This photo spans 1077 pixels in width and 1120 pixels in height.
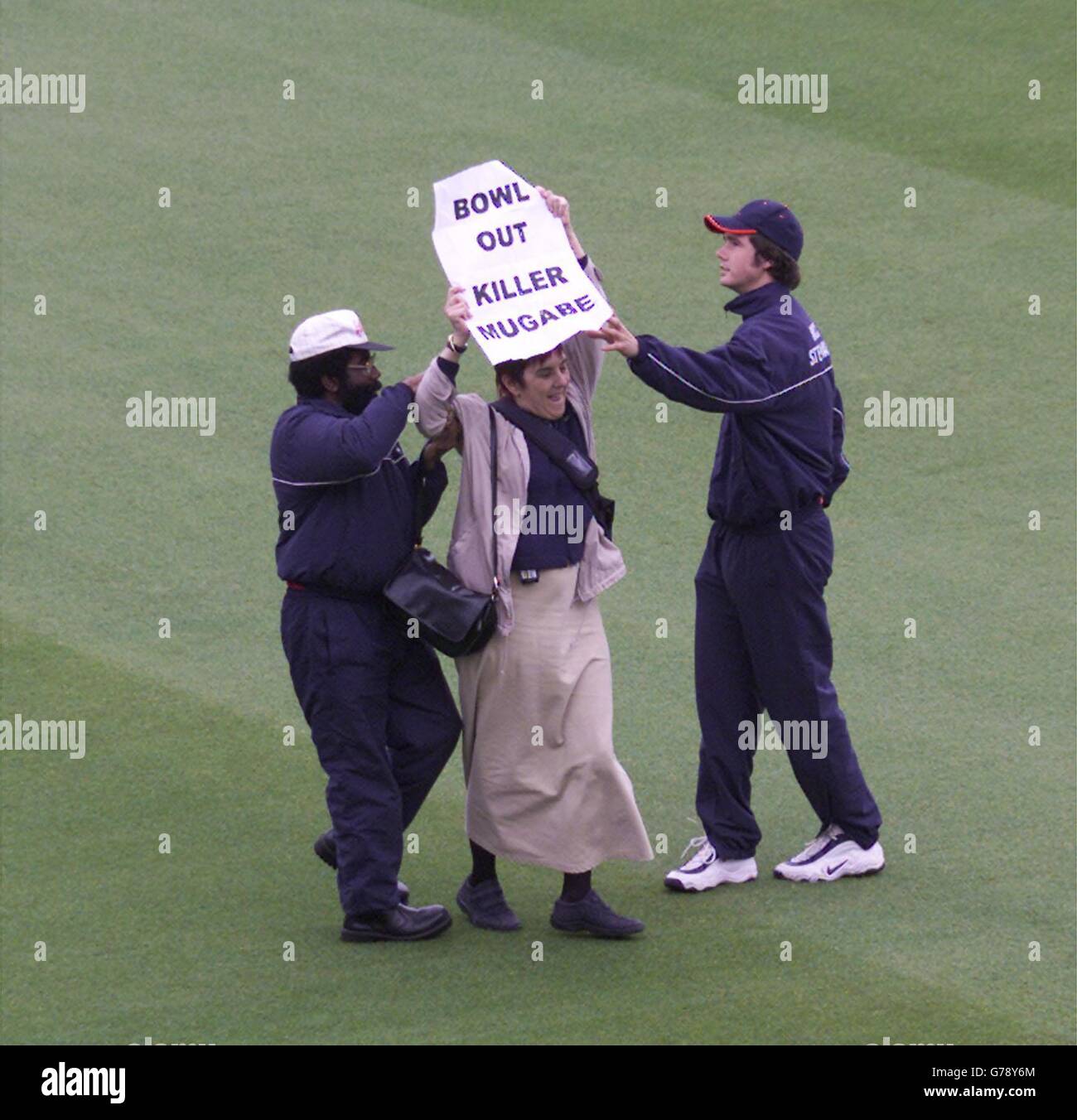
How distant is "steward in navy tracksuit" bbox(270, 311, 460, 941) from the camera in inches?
266

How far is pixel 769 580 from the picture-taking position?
24.2 ft

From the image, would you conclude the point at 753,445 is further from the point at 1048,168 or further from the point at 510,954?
the point at 1048,168

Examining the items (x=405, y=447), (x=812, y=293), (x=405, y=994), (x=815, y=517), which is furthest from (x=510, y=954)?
(x=812, y=293)

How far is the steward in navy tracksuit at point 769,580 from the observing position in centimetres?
725

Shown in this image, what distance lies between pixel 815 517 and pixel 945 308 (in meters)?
6.12

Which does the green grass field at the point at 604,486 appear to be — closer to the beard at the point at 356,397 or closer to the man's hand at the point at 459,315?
the beard at the point at 356,397

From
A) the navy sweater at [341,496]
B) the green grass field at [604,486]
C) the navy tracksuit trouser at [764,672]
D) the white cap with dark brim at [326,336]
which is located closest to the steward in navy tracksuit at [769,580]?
the navy tracksuit trouser at [764,672]

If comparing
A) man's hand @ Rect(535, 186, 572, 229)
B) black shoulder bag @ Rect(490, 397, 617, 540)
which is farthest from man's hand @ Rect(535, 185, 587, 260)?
black shoulder bag @ Rect(490, 397, 617, 540)

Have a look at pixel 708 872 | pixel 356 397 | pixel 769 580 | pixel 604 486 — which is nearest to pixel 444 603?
pixel 356 397

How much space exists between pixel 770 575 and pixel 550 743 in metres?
1.07

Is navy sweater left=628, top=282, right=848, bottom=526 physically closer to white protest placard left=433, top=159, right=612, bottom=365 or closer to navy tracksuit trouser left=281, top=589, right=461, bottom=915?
white protest placard left=433, top=159, right=612, bottom=365

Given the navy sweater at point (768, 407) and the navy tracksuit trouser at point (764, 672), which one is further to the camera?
the navy tracksuit trouser at point (764, 672)

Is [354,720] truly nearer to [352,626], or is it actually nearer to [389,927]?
[352,626]

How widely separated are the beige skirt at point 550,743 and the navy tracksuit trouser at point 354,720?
0.34 metres
